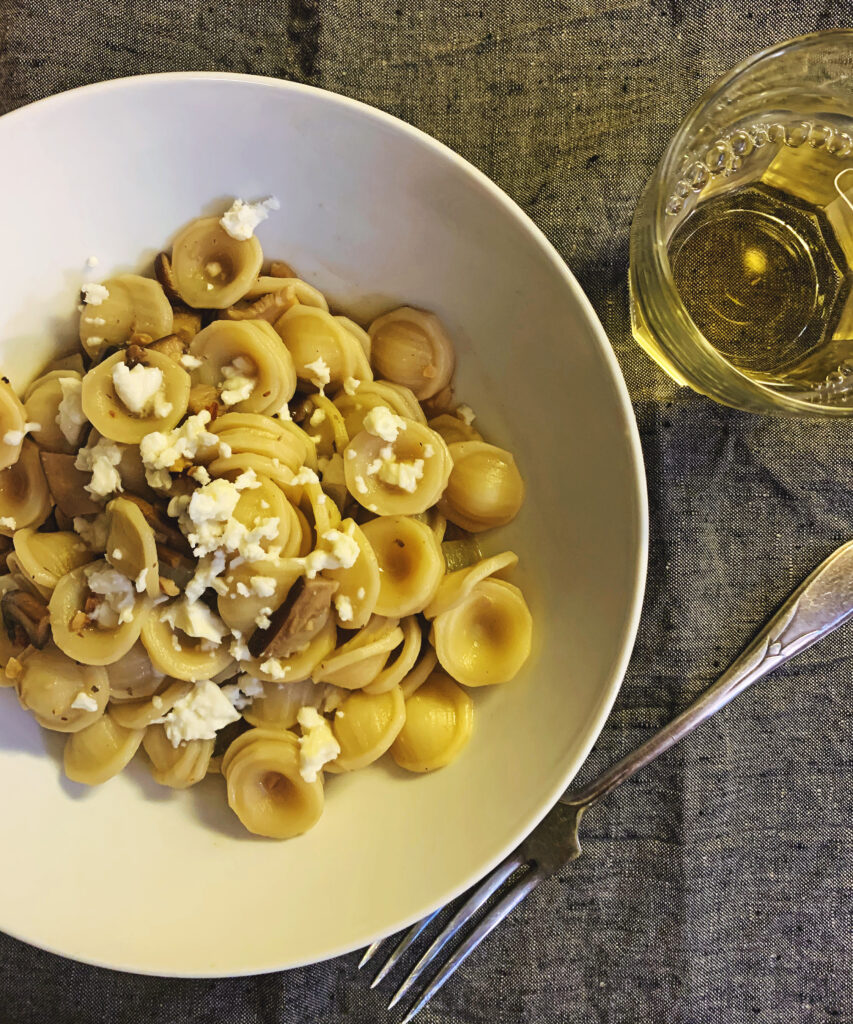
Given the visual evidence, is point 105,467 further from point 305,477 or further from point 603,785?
point 603,785

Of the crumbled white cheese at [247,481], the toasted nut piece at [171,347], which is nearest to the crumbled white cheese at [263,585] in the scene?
the crumbled white cheese at [247,481]

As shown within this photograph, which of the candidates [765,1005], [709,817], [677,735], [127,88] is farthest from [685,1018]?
[127,88]

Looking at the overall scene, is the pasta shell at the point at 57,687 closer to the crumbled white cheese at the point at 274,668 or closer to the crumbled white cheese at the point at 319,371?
the crumbled white cheese at the point at 274,668

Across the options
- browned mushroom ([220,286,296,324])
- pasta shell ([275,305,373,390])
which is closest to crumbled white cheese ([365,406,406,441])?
pasta shell ([275,305,373,390])

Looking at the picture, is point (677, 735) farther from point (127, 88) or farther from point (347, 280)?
point (127, 88)

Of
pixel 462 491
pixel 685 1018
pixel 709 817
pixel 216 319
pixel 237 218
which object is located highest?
pixel 237 218

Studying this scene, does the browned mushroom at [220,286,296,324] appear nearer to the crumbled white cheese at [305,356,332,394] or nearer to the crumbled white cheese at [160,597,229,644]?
the crumbled white cheese at [305,356,332,394]

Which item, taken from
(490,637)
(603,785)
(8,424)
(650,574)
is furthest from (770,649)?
(8,424)
